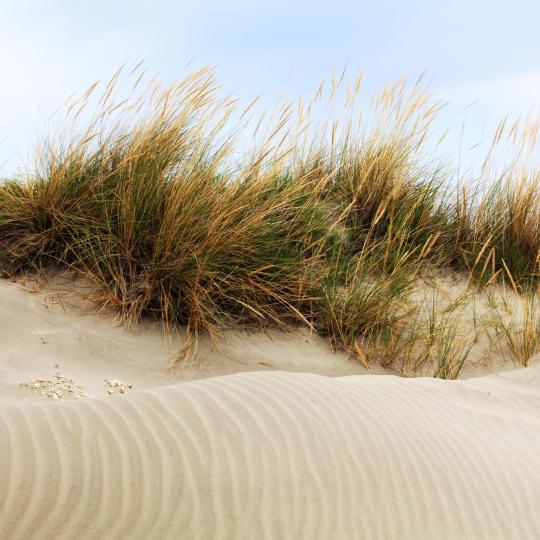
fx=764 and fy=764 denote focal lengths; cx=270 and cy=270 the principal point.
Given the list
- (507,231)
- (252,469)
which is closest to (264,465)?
(252,469)

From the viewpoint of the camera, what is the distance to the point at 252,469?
2.08 m

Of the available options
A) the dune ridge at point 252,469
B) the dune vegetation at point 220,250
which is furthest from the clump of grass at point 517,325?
the dune ridge at point 252,469

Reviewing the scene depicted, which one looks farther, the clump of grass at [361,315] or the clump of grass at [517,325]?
the clump of grass at [517,325]

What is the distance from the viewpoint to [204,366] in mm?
4078

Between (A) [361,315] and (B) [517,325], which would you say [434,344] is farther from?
(B) [517,325]

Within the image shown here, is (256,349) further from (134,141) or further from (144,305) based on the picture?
(134,141)

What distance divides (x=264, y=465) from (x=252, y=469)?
4 centimetres

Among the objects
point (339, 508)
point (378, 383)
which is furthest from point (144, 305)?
point (339, 508)

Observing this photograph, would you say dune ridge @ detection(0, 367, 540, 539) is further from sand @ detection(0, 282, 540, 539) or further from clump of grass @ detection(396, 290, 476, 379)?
clump of grass @ detection(396, 290, 476, 379)

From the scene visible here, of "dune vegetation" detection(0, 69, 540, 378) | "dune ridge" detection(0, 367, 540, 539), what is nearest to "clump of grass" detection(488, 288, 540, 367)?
"dune vegetation" detection(0, 69, 540, 378)

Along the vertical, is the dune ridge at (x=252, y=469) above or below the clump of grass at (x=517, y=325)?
above

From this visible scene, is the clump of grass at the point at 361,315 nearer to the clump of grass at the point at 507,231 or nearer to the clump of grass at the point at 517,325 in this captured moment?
the clump of grass at the point at 517,325

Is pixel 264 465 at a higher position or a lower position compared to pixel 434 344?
higher

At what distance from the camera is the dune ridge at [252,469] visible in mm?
1913
